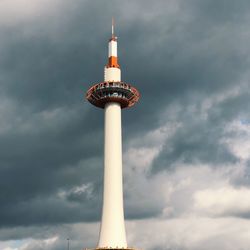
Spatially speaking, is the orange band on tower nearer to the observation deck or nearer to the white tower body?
the white tower body

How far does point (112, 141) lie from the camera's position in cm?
17775

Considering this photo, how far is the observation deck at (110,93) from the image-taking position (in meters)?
181

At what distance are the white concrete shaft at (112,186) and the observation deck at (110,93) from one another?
234 cm

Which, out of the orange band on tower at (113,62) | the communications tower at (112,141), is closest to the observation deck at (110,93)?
the communications tower at (112,141)

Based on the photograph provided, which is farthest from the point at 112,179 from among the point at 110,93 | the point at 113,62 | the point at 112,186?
the point at 113,62

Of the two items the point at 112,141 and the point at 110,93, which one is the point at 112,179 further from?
the point at 110,93

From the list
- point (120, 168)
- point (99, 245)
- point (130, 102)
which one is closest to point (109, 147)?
point (120, 168)

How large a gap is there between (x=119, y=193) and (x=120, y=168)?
8.26m

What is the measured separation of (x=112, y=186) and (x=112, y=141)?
14529 mm

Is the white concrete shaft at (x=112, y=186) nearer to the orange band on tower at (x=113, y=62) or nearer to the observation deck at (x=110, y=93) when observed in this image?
the observation deck at (x=110, y=93)

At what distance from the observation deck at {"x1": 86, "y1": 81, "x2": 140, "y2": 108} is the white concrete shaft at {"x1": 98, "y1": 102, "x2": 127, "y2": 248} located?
2339mm

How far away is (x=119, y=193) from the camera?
566 ft

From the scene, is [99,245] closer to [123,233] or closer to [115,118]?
[123,233]

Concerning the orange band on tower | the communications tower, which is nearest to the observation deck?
the communications tower
